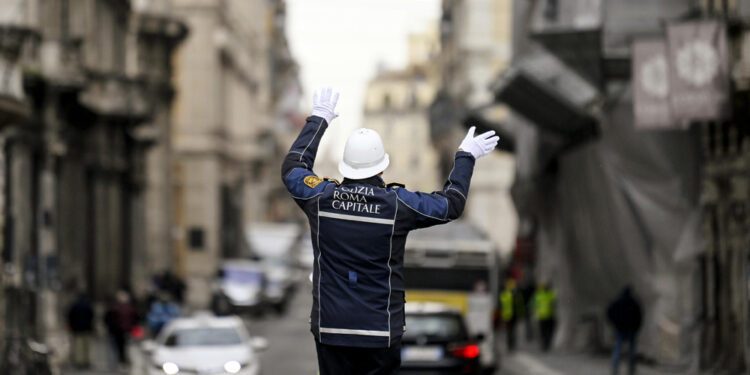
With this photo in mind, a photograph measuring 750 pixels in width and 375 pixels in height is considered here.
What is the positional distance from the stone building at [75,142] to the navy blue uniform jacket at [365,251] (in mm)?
14595

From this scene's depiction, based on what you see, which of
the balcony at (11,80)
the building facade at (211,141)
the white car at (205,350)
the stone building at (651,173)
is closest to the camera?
the balcony at (11,80)

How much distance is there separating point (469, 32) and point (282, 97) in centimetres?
4418

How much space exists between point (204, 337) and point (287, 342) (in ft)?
51.1

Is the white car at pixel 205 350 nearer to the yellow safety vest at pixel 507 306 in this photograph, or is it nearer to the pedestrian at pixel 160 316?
the pedestrian at pixel 160 316

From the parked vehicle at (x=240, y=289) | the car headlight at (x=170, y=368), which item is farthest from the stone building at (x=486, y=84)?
the car headlight at (x=170, y=368)

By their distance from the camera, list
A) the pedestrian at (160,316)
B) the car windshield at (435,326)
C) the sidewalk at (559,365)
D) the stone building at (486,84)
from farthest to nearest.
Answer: the stone building at (486,84), the pedestrian at (160,316), the sidewalk at (559,365), the car windshield at (435,326)

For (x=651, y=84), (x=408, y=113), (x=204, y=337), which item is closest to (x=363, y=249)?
(x=204, y=337)

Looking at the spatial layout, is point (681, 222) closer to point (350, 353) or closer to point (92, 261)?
point (92, 261)

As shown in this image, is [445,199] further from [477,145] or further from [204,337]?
[204,337]

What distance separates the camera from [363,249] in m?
6.10

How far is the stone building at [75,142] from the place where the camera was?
27.6 m

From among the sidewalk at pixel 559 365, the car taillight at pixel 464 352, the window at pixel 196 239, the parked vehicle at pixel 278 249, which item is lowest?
the parked vehicle at pixel 278 249

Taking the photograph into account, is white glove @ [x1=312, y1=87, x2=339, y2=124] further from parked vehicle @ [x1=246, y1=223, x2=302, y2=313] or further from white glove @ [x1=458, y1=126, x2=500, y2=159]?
parked vehicle @ [x1=246, y1=223, x2=302, y2=313]

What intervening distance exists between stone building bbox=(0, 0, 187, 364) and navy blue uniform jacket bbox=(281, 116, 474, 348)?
14595mm
